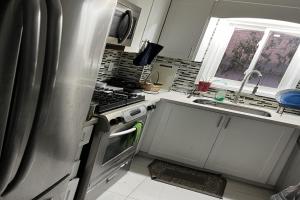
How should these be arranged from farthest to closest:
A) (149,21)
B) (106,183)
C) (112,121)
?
(149,21), (106,183), (112,121)

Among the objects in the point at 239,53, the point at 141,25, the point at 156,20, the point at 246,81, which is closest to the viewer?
the point at 141,25

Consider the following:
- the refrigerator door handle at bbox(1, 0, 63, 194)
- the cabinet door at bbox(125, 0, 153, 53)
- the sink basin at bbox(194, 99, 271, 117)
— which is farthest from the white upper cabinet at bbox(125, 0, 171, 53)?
the refrigerator door handle at bbox(1, 0, 63, 194)

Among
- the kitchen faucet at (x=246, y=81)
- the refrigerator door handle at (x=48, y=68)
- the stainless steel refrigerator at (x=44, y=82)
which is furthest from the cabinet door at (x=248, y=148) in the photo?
the refrigerator door handle at (x=48, y=68)

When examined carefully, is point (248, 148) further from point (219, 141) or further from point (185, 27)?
point (185, 27)

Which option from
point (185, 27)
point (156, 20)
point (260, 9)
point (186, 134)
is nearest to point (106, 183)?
point (186, 134)

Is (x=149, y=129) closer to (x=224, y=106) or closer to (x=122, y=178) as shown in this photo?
(x=122, y=178)

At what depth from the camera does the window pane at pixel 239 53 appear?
318 centimetres

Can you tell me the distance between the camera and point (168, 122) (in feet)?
9.37

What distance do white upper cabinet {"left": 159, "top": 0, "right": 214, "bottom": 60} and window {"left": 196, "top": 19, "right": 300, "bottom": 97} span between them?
0.45 metres

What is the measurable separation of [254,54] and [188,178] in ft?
5.52

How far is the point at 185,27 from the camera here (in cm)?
280

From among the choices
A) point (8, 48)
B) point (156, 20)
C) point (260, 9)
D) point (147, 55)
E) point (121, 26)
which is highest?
point (260, 9)

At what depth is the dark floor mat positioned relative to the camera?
2570mm

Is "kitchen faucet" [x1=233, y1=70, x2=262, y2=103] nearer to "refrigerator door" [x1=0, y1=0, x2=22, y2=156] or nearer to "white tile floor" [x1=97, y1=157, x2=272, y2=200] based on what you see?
"white tile floor" [x1=97, y1=157, x2=272, y2=200]
